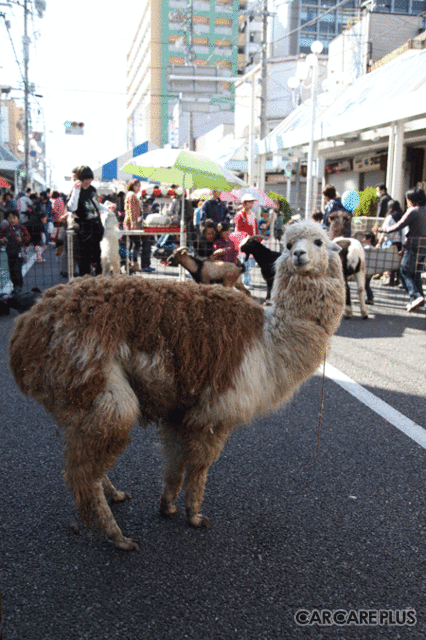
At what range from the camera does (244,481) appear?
336 cm

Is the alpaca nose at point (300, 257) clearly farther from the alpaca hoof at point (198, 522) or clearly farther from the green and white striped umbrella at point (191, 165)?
the green and white striped umbrella at point (191, 165)

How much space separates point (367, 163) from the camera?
22.4 m

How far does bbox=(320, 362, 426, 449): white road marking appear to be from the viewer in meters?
4.11

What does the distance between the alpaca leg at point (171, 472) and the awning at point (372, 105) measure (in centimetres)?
1204

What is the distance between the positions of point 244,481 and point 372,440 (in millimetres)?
1179

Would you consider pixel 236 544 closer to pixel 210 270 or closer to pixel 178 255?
pixel 178 255

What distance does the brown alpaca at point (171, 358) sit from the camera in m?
2.38

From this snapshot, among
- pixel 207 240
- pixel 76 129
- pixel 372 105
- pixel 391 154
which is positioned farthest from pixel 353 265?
pixel 76 129

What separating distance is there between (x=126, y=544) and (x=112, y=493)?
1.61ft

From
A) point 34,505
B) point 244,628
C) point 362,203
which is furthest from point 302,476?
point 362,203

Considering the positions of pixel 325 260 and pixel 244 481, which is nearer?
pixel 325 260

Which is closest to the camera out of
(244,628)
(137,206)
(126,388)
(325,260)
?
(244,628)

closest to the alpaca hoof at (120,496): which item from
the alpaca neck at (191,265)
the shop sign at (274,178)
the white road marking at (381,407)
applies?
the white road marking at (381,407)

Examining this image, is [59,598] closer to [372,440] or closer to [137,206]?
[372,440]
